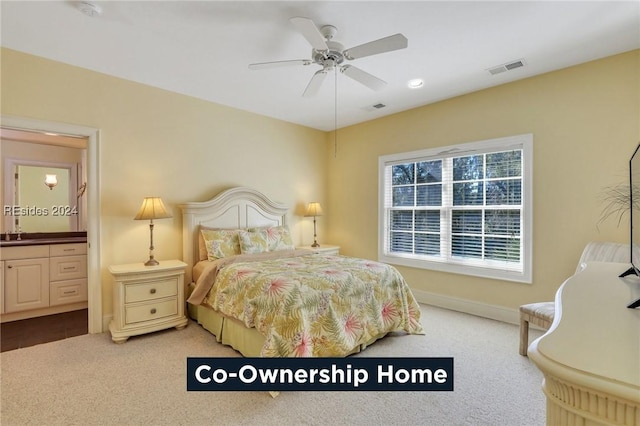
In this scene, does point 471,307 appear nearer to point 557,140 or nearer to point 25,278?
point 557,140

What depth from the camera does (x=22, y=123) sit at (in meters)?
2.88

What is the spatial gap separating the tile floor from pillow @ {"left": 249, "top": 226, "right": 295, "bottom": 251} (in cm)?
220

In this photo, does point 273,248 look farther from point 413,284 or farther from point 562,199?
point 562,199

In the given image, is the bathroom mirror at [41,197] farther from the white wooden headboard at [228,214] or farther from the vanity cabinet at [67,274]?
the white wooden headboard at [228,214]

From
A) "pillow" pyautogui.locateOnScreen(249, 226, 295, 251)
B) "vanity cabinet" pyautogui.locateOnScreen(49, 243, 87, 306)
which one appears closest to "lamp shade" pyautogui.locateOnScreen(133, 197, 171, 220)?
"pillow" pyautogui.locateOnScreen(249, 226, 295, 251)

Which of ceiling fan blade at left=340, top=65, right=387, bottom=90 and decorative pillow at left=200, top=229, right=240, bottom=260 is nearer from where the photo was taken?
ceiling fan blade at left=340, top=65, right=387, bottom=90

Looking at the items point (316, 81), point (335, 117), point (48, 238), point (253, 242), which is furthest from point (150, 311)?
point (335, 117)

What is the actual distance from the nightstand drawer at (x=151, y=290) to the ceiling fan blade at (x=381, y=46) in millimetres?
2812

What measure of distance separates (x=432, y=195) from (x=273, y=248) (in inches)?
90.5

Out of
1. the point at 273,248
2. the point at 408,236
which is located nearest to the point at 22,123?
the point at 273,248

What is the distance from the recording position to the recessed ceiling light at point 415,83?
349 centimetres

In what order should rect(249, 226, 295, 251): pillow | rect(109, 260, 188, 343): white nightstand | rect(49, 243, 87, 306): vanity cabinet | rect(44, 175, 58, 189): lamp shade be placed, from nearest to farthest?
rect(109, 260, 188, 343): white nightstand
rect(49, 243, 87, 306): vanity cabinet
rect(249, 226, 295, 251): pillow
rect(44, 175, 58, 189): lamp shade

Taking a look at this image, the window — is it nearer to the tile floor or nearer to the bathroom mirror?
the tile floor

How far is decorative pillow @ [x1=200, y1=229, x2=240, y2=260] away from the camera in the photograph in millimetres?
3641
